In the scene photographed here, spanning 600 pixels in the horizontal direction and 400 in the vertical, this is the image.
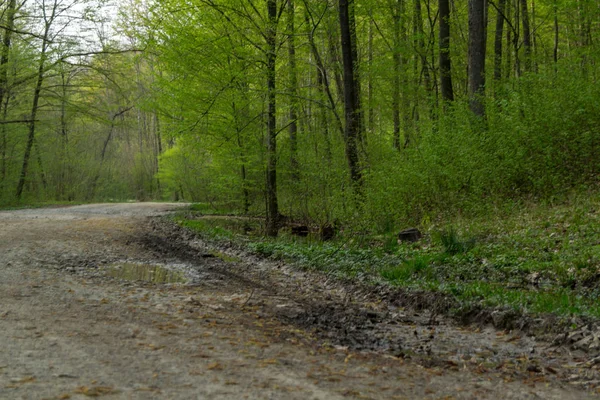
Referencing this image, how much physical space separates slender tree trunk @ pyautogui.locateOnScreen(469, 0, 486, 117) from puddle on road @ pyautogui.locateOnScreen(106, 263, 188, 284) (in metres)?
8.89

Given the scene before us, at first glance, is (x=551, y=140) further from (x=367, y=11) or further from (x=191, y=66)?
(x=191, y=66)

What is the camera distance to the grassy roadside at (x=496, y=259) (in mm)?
5598

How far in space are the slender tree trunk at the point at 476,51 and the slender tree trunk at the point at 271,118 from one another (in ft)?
17.1

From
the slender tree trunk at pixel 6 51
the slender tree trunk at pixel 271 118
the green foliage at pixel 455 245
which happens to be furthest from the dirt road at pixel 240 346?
the slender tree trunk at pixel 6 51

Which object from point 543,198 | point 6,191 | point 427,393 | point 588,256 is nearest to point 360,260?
point 588,256

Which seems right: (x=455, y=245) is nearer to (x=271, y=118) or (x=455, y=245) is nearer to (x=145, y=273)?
(x=145, y=273)

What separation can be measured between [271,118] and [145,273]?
688 cm

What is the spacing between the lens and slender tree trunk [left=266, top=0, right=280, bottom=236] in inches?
496

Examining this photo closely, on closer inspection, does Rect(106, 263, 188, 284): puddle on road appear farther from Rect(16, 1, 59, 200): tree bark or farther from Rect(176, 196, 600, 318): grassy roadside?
Rect(16, 1, 59, 200): tree bark

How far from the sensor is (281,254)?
973 centimetres

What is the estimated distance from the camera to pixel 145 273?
25.8ft

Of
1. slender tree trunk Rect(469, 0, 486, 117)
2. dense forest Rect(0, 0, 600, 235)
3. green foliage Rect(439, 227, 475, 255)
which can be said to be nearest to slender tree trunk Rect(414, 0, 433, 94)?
dense forest Rect(0, 0, 600, 235)

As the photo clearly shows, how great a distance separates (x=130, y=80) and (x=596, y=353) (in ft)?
82.3

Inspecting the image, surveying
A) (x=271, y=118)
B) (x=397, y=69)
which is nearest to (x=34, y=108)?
(x=271, y=118)
